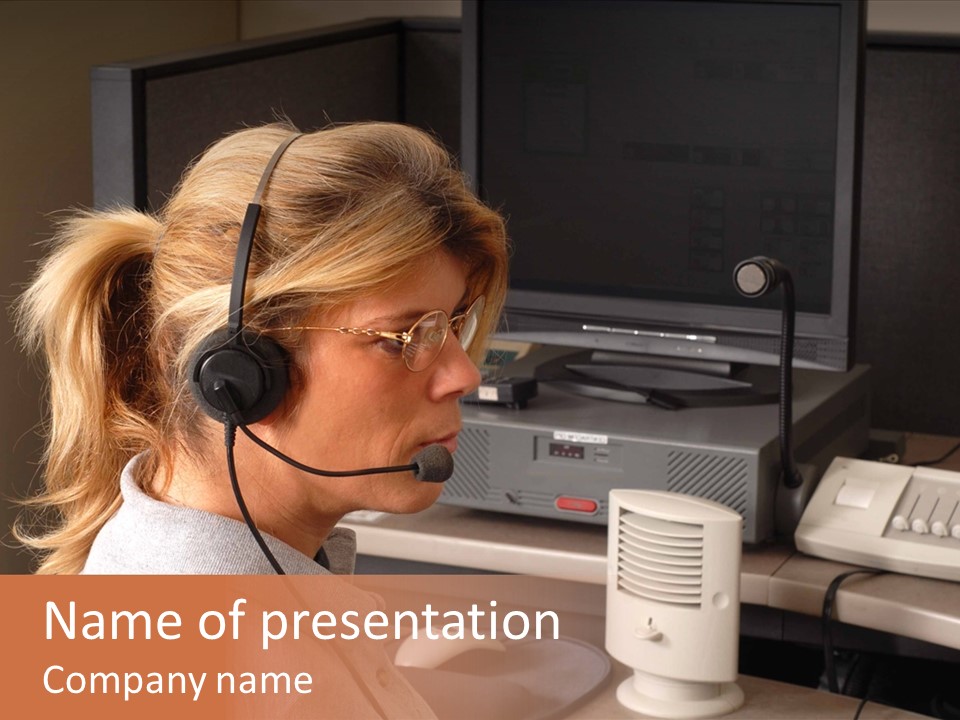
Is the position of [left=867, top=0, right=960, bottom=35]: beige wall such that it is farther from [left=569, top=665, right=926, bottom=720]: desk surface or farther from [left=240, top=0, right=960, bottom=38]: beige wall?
[left=569, top=665, right=926, bottom=720]: desk surface

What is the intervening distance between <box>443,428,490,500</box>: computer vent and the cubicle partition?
434 millimetres

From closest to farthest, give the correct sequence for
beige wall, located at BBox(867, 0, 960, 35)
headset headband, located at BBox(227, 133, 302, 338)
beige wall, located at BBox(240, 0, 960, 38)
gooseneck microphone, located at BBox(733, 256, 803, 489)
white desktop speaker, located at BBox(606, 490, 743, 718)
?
headset headband, located at BBox(227, 133, 302, 338) < white desktop speaker, located at BBox(606, 490, 743, 718) < gooseneck microphone, located at BBox(733, 256, 803, 489) < beige wall, located at BBox(867, 0, 960, 35) < beige wall, located at BBox(240, 0, 960, 38)

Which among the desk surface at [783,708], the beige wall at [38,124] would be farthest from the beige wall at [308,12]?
the desk surface at [783,708]

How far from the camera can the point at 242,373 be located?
754 millimetres

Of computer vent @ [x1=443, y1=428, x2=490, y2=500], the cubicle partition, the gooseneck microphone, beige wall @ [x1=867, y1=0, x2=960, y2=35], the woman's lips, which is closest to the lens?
the woman's lips

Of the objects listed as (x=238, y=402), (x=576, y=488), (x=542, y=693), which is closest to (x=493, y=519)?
(x=576, y=488)

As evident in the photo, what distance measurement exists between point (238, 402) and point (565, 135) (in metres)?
0.86

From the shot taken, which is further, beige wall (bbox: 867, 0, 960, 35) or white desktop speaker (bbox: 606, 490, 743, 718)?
beige wall (bbox: 867, 0, 960, 35)

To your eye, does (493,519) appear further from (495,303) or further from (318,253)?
(318,253)

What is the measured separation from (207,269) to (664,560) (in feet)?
1.82

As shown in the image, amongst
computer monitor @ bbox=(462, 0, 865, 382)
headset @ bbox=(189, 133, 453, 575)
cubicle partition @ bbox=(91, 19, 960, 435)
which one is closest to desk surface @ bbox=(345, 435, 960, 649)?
computer monitor @ bbox=(462, 0, 865, 382)

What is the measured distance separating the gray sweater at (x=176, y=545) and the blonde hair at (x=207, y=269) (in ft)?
0.18

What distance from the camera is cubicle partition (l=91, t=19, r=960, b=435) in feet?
5.22

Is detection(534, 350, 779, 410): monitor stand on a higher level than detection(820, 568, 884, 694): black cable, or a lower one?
higher
